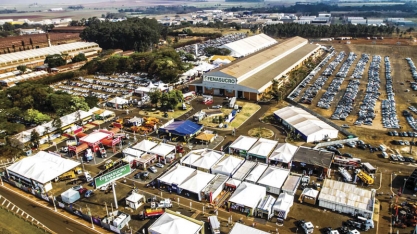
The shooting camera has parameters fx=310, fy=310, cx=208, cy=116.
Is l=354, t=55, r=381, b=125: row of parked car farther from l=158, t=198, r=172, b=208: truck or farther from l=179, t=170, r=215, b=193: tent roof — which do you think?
l=158, t=198, r=172, b=208: truck

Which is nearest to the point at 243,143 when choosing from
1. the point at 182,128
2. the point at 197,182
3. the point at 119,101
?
the point at 182,128

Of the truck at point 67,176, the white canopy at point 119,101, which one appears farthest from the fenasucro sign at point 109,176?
the white canopy at point 119,101

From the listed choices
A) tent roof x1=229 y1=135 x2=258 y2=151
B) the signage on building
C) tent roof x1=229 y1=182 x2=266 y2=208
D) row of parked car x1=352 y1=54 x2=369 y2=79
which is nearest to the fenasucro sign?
tent roof x1=229 y1=182 x2=266 y2=208

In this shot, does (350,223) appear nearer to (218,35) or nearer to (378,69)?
(378,69)

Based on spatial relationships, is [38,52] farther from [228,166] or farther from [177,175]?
[228,166]

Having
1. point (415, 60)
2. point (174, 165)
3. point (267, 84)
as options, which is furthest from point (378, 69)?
point (174, 165)

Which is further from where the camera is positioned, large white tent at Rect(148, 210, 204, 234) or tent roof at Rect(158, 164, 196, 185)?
tent roof at Rect(158, 164, 196, 185)
